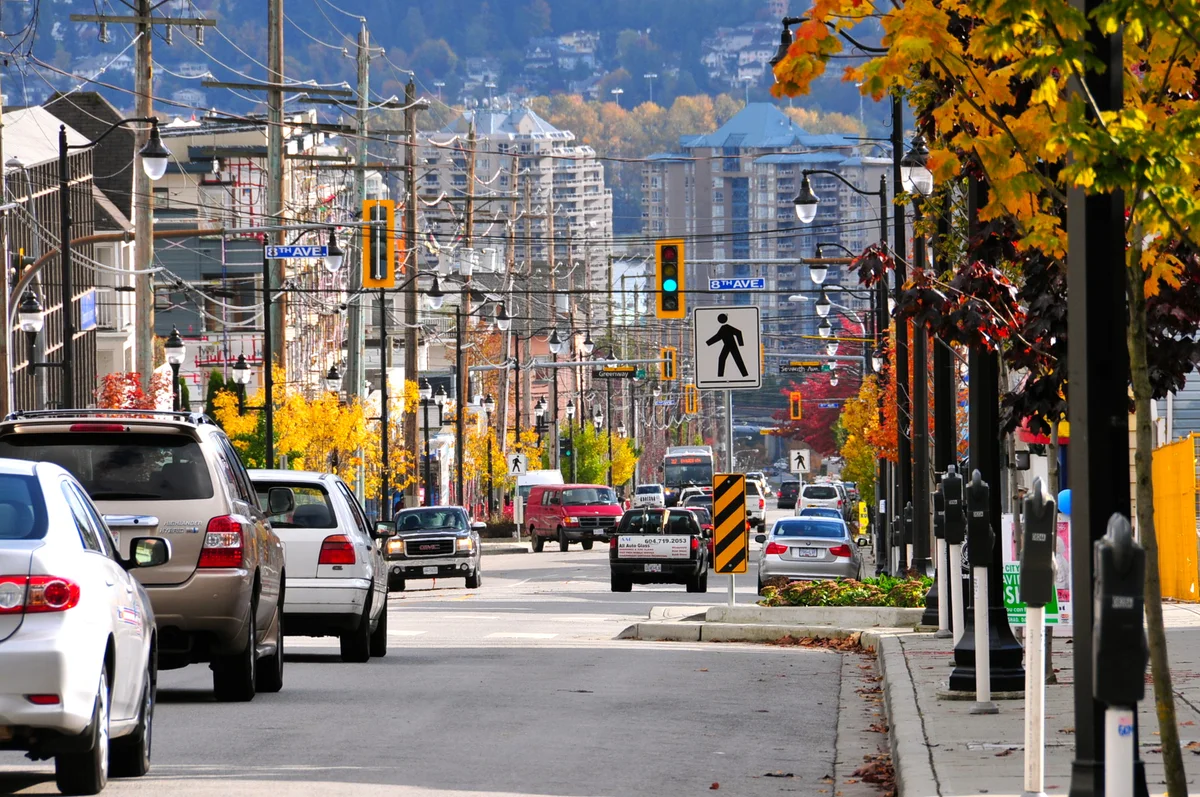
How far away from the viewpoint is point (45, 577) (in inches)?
371

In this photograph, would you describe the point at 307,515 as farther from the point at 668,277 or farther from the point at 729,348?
the point at 668,277

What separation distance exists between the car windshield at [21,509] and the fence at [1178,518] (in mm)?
20976

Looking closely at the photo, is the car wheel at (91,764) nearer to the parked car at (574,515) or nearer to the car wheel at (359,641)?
the car wheel at (359,641)

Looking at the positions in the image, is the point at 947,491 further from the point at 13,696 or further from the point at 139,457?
the point at 13,696

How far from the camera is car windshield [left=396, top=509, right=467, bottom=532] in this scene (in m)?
43.2

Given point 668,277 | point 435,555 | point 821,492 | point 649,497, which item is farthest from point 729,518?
point 821,492

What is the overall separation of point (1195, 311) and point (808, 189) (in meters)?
27.8

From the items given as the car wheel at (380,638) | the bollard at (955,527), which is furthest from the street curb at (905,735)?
the car wheel at (380,638)

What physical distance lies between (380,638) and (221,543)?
651cm

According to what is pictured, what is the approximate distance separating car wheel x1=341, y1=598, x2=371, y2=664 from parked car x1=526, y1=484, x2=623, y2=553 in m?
44.9

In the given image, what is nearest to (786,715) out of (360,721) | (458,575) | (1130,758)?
(360,721)

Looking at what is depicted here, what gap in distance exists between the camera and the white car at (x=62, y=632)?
930 cm

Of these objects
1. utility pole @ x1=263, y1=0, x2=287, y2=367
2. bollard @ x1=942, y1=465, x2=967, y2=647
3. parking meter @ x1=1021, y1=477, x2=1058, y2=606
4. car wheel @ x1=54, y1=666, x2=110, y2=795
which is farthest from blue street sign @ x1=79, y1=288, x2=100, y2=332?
parking meter @ x1=1021, y1=477, x2=1058, y2=606

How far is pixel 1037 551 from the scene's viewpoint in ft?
29.3
